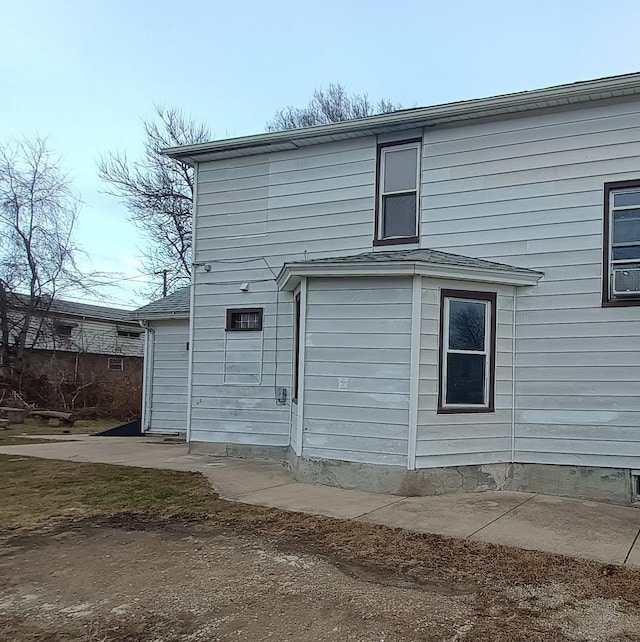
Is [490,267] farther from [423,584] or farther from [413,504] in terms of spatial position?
[423,584]

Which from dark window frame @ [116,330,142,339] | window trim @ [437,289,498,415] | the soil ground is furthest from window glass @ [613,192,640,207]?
dark window frame @ [116,330,142,339]

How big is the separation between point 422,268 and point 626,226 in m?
2.64

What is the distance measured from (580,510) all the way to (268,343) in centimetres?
511

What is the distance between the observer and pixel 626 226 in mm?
7180

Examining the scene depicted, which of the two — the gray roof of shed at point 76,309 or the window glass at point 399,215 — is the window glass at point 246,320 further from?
the gray roof of shed at point 76,309

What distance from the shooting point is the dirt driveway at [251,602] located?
332 centimetres

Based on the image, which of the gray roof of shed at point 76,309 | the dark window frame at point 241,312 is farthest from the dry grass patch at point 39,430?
the dark window frame at point 241,312

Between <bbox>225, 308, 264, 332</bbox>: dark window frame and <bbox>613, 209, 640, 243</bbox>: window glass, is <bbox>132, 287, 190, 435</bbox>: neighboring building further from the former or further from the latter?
<bbox>613, 209, 640, 243</bbox>: window glass

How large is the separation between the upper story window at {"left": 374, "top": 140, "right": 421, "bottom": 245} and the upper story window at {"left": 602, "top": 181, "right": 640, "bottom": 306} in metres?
2.51

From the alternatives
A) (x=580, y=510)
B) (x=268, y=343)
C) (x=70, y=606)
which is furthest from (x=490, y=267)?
(x=70, y=606)

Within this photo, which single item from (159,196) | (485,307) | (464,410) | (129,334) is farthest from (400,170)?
(129,334)

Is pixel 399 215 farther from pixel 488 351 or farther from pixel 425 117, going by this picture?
pixel 488 351

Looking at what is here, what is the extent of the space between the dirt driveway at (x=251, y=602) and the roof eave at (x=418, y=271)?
359cm

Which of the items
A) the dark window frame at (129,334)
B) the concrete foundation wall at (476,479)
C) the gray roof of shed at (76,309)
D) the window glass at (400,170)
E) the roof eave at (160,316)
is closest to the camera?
the concrete foundation wall at (476,479)
